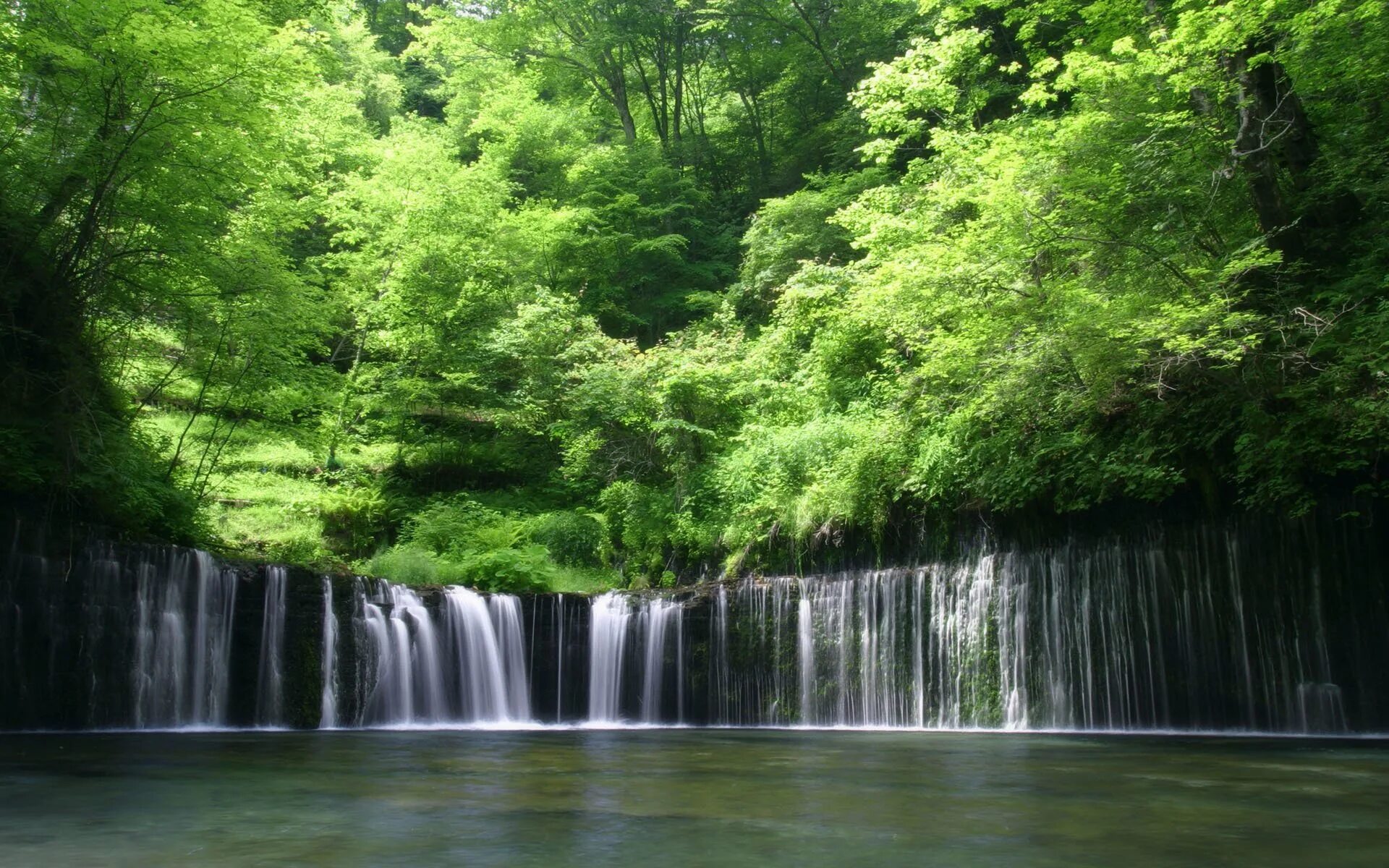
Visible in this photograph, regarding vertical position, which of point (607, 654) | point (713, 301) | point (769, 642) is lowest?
point (607, 654)

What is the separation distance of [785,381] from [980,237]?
7.15m

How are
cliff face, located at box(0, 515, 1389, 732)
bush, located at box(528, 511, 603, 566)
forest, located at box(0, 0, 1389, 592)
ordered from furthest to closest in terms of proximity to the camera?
bush, located at box(528, 511, 603, 566)
forest, located at box(0, 0, 1389, 592)
cliff face, located at box(0, 515, 1389, 732)

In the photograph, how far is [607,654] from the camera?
16.4 metres

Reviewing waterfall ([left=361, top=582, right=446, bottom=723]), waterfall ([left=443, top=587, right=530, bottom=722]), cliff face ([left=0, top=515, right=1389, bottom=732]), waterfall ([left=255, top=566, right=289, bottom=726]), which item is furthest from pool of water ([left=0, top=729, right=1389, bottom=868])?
waterfall ([left=443, top=587, right=530, bottom=722])

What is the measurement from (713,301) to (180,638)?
587 inches

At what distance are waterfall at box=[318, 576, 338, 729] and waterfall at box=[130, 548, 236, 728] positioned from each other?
1.31m

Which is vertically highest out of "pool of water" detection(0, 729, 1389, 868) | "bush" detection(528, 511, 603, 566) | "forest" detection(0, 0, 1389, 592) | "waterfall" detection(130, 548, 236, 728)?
"forest" detection(0, 0, 1389, 592)

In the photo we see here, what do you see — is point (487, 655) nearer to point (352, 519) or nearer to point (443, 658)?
point (443, 658)

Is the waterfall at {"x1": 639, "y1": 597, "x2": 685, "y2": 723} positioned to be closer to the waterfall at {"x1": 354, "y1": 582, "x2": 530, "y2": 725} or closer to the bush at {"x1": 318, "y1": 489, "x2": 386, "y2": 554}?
the waterfall at {"x1": 354, "y1": 582, "x2": 530, "y2": 725}

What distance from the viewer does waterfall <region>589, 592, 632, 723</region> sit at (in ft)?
52.9

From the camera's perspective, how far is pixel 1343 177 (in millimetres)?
11484

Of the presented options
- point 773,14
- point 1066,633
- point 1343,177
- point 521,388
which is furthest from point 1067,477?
point 773,14

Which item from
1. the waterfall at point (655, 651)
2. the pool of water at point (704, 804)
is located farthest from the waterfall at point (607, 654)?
the pool of water at point (704, 804)

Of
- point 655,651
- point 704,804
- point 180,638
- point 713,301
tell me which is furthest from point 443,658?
point 713,301
